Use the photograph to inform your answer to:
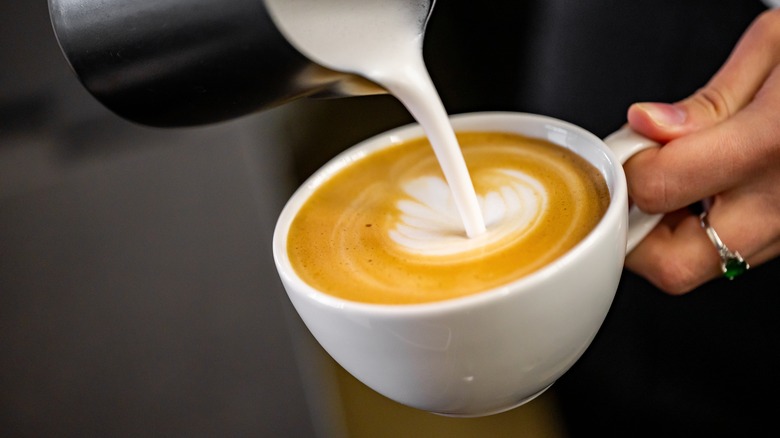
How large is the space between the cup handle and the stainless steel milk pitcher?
0.88 feet

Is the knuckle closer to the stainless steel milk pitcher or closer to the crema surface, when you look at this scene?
the crema surface

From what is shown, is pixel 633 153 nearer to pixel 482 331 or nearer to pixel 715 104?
pixel 715 104

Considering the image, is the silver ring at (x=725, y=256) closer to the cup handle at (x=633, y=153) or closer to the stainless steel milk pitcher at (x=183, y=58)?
the cup handle at (x=633, y=153)

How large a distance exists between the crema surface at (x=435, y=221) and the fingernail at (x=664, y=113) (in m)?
0.07

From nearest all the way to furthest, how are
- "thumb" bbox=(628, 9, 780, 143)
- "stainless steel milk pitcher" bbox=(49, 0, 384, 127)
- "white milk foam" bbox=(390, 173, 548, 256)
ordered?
"stainless steel milk pitcher" bbox=(49, 0, 384, 127) → "white milk foam" bbox=(390, 173, 548, 256) → "thumb" bbox=(628, 9, 780, 143)

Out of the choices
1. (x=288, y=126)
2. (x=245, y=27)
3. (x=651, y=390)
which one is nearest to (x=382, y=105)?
(x=288, y=126)

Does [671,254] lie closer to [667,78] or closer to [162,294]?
[667,78]

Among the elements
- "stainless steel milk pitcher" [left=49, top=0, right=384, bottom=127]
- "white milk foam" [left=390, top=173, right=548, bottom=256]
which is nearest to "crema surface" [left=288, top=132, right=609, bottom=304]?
"white milk foam" [left=390, top=173, right=548, bottom=256]

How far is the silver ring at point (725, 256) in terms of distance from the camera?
74 centimetres

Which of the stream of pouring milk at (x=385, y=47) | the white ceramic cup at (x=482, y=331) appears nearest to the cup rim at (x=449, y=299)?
the white ceramic cup at (x=482, y=331)

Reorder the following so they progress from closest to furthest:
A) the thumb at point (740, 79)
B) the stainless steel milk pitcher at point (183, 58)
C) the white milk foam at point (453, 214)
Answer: the stainless steel milk pitcher at point (183, 58), the white milk foam at point (453, 214), the thumb at point (740, 79)

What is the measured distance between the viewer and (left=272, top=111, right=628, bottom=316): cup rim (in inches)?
18.2

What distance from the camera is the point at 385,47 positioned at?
0.56m

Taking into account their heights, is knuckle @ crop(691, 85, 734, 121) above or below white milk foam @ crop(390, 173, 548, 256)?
above
